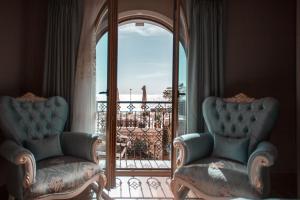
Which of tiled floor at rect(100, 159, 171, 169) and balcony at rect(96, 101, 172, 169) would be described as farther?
balcony at rect(96, 101, 172, 169)

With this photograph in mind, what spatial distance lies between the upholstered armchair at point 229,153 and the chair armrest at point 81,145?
32.1 inches

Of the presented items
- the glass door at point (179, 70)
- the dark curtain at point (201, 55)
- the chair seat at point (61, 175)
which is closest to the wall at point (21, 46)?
the chair seat at point (61, 175)

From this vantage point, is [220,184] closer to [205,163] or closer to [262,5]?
[205,163]

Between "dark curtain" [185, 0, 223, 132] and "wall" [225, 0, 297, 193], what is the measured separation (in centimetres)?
23

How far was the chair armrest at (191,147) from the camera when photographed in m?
2.57

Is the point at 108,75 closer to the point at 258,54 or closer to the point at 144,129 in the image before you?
the point at 258,54

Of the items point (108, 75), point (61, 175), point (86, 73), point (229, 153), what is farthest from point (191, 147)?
point (86, 73)

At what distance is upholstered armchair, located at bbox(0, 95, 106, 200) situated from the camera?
2084 mm

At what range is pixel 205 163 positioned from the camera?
2.49 meters

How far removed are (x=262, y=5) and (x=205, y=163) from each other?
230 centimetres

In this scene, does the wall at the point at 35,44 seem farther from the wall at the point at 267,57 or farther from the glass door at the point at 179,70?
the wall at the point at 267,57

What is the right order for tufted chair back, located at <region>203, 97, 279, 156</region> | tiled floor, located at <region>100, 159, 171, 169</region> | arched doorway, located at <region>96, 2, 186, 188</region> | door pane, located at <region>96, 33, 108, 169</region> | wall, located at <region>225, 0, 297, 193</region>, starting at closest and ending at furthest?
tufted chair back, located at <region>203, 97, 279, 156</region> < door pane, located at <region>96, 33, 108, 169</region> < wall, located at <region>225, 0, 297, 193</region> < tiled floor, located at <region>100, 159, 171, 169</region> < arched doorway, located at <region>96, 2, 186, 188</region>

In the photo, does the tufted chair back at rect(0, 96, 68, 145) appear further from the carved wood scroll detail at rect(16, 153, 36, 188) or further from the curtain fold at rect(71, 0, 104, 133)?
the carved wood scroll detail at rect(16, 153, 36, 188)

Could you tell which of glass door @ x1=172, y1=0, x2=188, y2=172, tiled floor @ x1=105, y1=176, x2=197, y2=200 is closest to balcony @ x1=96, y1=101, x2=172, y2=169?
tiled floor @ x1=105, y1=176, x2=197, y2=200
